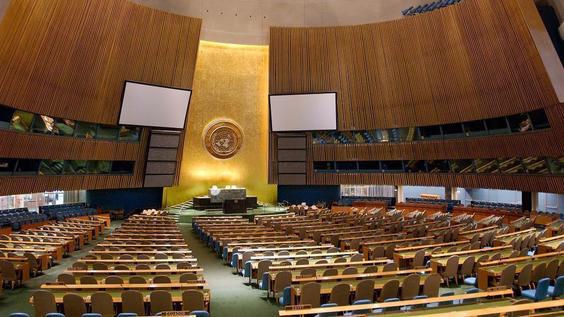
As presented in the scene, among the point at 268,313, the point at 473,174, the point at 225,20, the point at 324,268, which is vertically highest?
the point at 225,20

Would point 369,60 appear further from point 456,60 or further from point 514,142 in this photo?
point 514,142

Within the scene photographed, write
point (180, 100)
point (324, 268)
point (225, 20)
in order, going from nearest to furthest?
point (324, 268), point (180, 100), point (225, 20)

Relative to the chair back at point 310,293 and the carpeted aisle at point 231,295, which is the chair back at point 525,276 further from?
the carpeted aisle at point 231,295

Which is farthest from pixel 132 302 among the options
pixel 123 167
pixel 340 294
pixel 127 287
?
pixel 123 167

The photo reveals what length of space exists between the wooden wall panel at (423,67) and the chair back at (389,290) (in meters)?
12.1

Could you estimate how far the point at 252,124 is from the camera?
1172 inches

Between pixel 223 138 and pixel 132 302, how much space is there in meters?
22.5

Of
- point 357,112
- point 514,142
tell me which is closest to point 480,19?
point 514,142

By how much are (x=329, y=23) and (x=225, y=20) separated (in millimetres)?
7305

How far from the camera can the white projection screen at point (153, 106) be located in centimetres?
2277

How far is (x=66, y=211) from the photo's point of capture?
74.3 feet

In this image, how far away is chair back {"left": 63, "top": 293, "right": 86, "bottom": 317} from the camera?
670cm

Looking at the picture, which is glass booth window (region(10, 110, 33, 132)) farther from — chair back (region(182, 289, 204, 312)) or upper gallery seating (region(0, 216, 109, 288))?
chair back (region(182, 289, 204, 312))

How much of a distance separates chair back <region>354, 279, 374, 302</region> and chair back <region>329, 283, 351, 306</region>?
0.17 m
